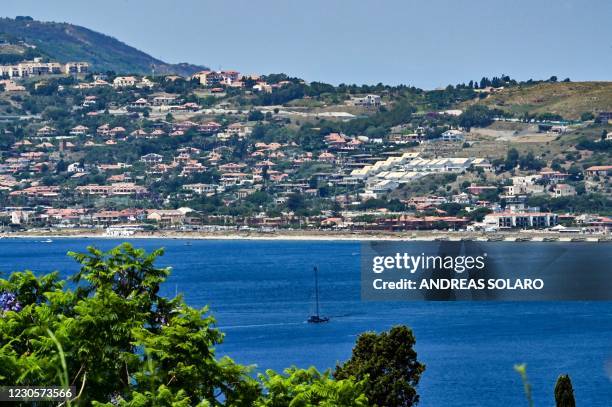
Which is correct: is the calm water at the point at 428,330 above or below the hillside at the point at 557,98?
below

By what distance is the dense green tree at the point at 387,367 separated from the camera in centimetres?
1831

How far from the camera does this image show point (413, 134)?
135500 millimetres

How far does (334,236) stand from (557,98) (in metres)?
37.2

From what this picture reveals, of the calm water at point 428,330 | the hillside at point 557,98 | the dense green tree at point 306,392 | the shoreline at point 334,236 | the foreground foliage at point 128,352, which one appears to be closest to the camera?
the foreground foliage at point 128,352

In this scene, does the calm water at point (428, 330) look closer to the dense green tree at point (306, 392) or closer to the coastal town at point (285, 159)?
the dense green tree at point (306, 392)

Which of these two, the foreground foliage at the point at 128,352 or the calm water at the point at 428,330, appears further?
the calm water at the point at 428,330

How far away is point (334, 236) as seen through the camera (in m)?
104

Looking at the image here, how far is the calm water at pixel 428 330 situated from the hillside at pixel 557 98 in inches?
2342

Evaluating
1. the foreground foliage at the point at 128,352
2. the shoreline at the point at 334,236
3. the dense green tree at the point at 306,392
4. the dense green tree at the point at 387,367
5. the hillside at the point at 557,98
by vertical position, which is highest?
the hillside at the point at 557,98

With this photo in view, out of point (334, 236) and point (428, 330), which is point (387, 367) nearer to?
point (428, 330)

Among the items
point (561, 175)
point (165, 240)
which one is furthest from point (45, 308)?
point (561, 175)

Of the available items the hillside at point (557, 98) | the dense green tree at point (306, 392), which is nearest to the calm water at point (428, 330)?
the dense green tree at point (306, 392)

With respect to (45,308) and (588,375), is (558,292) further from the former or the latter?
(45,308)

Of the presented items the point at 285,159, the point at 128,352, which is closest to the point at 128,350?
the point at 128,352
